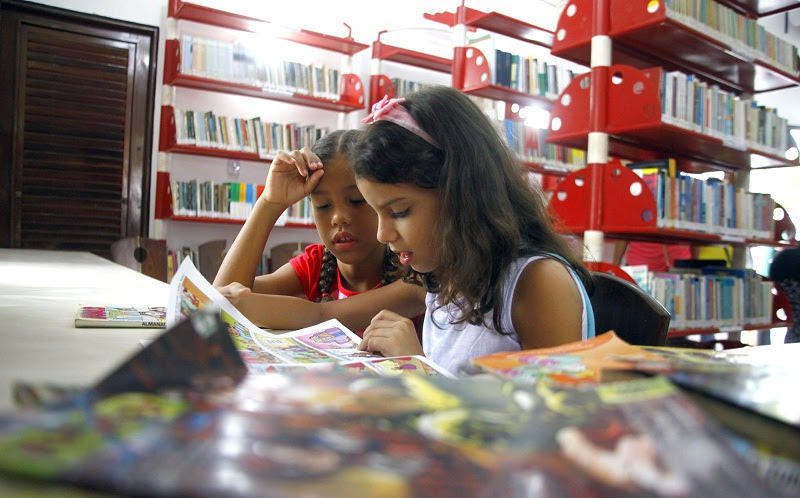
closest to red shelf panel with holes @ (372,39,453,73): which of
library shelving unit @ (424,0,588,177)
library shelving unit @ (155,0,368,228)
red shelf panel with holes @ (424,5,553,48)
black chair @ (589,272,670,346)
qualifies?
library shelving unit @ (155,0,368,228)

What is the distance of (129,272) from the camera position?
196 centimetres

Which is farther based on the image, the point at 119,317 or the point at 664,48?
the point at 664,48

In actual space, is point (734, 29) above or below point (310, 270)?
above

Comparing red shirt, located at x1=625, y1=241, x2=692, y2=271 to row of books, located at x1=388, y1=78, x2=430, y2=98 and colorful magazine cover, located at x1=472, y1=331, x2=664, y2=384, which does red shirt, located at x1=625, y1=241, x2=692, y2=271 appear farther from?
colorful magazine cover, located at x1=472, y1=331, x2=664, y2=384

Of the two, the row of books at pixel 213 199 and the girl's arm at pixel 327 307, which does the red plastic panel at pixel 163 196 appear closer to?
the row of books at pixel 213 199

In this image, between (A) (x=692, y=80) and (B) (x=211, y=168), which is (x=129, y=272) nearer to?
(B) (x=211, y=168)

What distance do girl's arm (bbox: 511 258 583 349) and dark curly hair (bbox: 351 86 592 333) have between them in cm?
3

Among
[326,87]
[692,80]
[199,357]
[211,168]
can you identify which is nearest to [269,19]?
[326,87]

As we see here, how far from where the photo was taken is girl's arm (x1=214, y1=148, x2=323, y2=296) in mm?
1435

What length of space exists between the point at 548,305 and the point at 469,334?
0.54ft

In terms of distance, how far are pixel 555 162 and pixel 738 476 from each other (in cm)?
465

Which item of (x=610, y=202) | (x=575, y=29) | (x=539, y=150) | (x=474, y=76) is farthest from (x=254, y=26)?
(x=610, y=202)

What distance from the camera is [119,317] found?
0.92 m

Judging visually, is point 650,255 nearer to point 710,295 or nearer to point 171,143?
point 710,295
